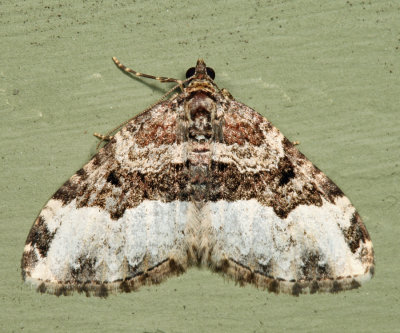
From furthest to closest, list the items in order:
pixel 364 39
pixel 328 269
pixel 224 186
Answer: pixel 364 39, pixel 224 186, pixel 328 269

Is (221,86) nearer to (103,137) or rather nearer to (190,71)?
(190,71)

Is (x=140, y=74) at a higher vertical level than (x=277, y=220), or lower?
higher

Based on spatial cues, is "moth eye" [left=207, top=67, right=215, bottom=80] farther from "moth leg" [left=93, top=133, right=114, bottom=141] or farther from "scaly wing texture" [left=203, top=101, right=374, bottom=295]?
"moth leg" [left=93, top=133, right=114, bottom=141]

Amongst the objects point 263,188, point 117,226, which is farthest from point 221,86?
point 117,226

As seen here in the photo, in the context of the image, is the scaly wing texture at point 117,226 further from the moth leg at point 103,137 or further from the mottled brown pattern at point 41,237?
the moth leg at point 103,137

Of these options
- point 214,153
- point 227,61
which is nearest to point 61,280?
point 214,153

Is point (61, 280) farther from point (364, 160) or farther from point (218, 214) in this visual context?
point (364, 160)

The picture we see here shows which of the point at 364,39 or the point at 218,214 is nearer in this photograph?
the point at 218,214
